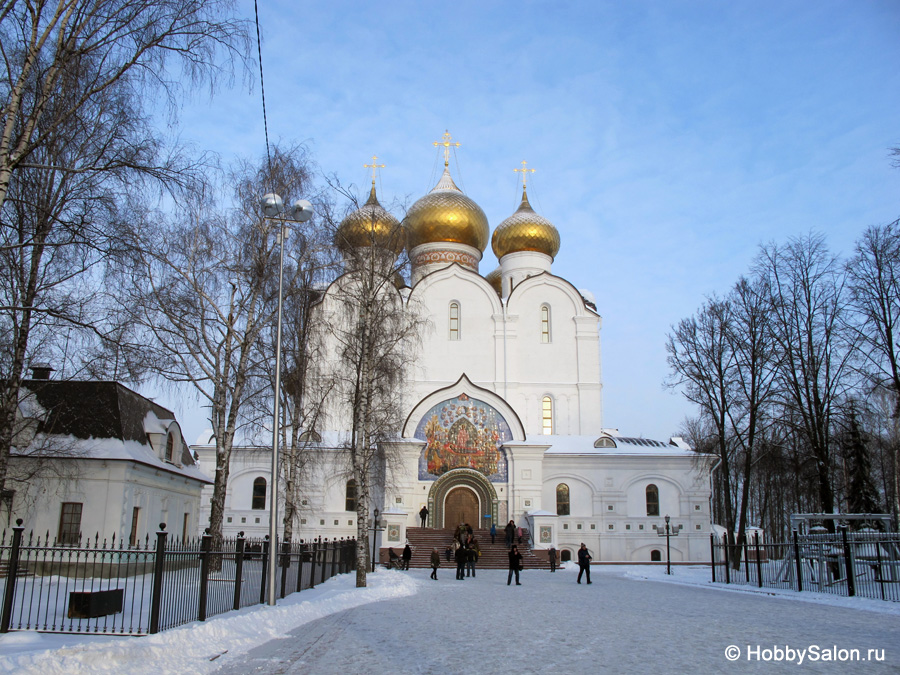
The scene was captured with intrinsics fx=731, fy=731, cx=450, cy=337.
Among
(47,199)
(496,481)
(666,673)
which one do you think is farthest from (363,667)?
(496,481)

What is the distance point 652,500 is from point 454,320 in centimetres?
1202

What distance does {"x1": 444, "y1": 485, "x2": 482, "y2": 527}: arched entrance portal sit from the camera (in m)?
29.3

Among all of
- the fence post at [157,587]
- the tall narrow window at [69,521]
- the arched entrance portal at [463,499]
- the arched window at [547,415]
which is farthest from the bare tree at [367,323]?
the arched window at [547,415]

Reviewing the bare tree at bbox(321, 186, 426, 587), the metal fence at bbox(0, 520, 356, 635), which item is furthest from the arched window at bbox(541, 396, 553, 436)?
the metal fence at bbox(0, 520, 356, 635)

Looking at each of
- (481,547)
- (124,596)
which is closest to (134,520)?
(124,596)

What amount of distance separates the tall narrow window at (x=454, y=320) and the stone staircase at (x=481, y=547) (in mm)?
9861

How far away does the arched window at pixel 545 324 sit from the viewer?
35.0 meters

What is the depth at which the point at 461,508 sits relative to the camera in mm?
29344

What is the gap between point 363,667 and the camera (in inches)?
291

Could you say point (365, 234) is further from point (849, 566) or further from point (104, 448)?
point (849, 566)

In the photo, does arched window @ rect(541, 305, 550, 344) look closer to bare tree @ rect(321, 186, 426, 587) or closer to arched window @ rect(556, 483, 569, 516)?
arched window @ rect(556, 483, 569, 516)

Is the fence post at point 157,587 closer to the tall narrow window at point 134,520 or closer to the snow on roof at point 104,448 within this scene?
the snow on roof at point 104,448

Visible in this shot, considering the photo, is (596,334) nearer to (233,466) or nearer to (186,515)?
(233,466)

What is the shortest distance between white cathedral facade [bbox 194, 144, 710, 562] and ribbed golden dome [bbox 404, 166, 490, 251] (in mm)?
3544
